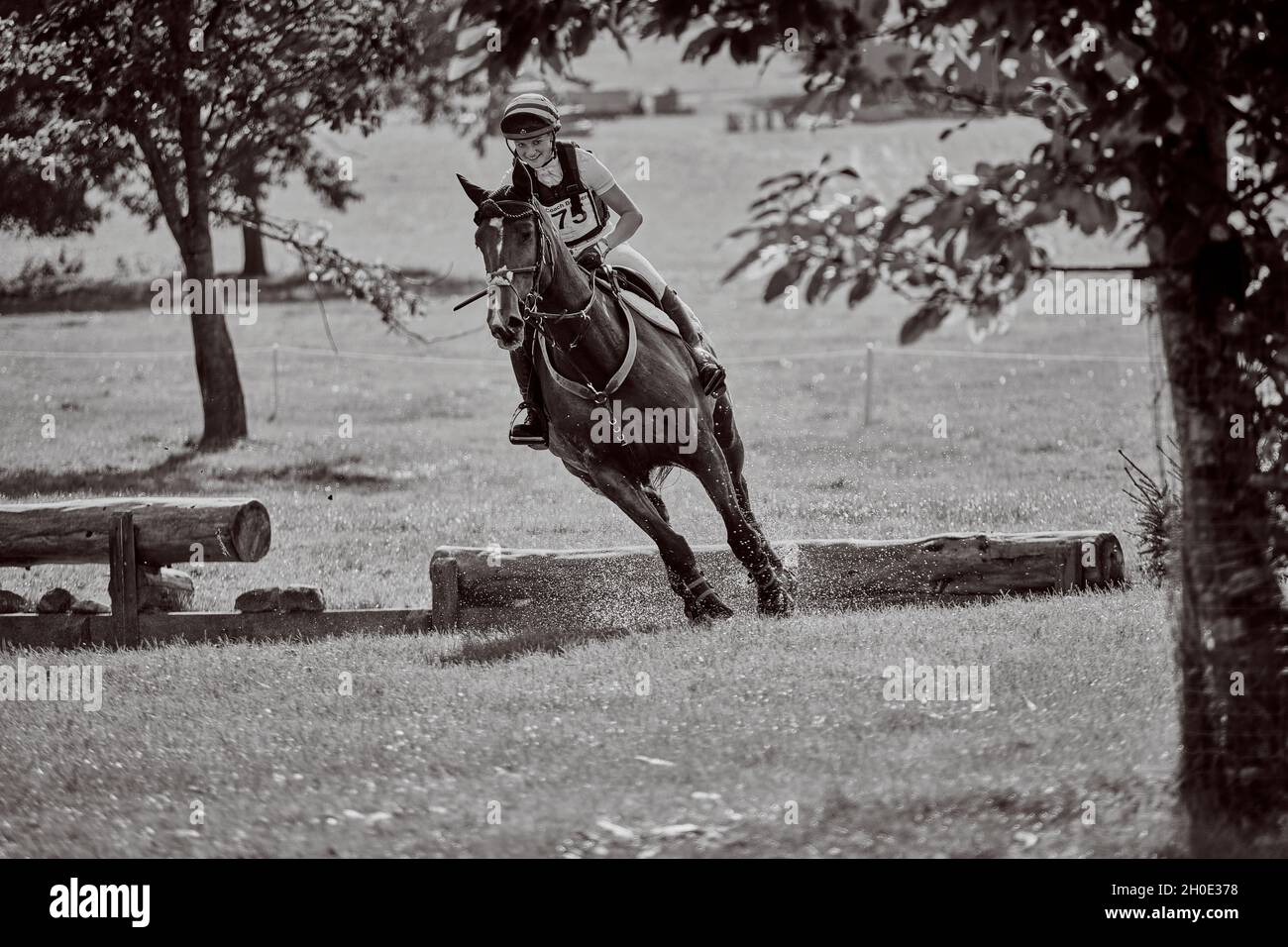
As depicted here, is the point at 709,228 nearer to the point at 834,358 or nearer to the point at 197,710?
the point at 834,358

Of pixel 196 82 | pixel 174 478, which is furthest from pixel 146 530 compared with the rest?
pixel 196 82

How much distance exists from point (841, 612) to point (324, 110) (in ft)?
40.9

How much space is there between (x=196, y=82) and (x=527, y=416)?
1111 centimetres

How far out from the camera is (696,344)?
12.2 m

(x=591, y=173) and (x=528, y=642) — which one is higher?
(x=591, y=173)

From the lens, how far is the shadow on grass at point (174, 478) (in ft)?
65.3

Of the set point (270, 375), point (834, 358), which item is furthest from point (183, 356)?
point (834, 358)

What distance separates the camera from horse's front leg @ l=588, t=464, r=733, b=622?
36.9 ft

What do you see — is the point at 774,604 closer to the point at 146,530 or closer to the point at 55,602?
the point at 146,530
